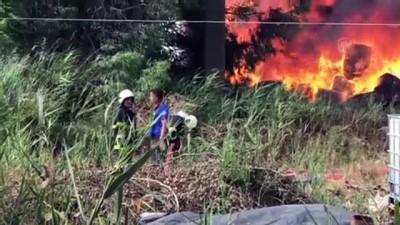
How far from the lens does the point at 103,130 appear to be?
18.9ft

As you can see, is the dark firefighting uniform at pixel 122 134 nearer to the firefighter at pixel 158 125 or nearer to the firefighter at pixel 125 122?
the firefighter at pixel 125 122

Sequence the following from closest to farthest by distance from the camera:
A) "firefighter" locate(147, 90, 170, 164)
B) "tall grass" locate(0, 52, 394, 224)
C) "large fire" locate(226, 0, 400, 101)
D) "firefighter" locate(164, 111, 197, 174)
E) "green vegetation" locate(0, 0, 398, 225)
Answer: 1. "tall grass" locate(0, 52, 394, 224)
2. "green vegetation" locate(0, 0, 398, 225)
3. "firefighter" locate(164, 111, 197, 174)
4. "firefighter" locate(147, 90, 170, 164)
5. "large fire" locate(226, 0, 400, 101)

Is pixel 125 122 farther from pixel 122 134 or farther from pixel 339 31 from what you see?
pixel 339 31

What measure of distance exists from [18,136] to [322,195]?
8.92ft

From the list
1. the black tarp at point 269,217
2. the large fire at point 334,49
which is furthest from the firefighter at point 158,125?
the large fire at point 334,49

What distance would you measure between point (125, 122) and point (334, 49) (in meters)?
11.4

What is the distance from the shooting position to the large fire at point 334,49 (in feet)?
52.5

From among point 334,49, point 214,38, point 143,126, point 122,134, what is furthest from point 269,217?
point 334,49

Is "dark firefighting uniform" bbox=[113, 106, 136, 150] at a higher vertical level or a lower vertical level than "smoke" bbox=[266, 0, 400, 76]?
higher

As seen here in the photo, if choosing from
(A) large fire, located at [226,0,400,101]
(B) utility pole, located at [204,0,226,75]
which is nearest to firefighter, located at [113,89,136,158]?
(B) utility pole, located at [204,0,226,75]

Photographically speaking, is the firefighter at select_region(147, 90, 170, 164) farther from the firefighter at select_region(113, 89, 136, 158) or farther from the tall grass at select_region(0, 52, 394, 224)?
the tall grass at select_region(0, 52, 394, 224)

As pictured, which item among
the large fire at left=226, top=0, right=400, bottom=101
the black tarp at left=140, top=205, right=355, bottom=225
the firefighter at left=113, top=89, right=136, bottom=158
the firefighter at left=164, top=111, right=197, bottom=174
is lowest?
the large fire at left=226, top=0, right=400, bottom=101

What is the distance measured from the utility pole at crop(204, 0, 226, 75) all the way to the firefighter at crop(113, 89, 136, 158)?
267 inches

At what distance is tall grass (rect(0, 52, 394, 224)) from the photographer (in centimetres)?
412
